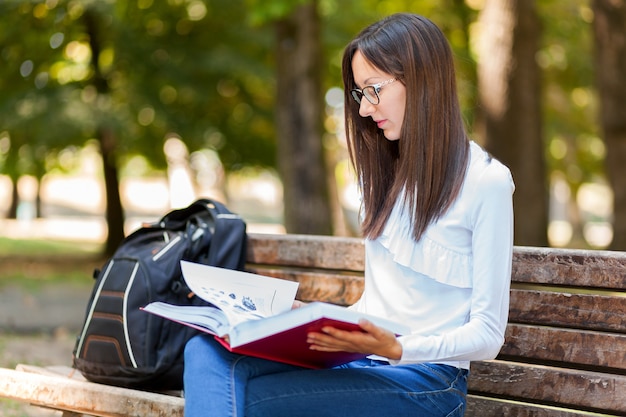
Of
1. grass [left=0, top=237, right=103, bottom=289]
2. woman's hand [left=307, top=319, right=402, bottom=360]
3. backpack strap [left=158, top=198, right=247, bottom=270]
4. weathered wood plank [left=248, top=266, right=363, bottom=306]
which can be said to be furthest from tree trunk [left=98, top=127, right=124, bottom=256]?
woman's hand [left=307, top=319, right=402, bottom=360]

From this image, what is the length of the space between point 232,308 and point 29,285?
9.64 meters

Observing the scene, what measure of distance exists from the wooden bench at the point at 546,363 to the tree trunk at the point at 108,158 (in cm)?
1026

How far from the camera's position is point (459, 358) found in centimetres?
246

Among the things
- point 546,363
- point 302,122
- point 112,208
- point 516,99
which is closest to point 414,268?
point 546,363

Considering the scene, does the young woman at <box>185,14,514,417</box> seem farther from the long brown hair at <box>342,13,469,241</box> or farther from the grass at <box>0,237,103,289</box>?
the grass at <box>0,237,103,289</box>

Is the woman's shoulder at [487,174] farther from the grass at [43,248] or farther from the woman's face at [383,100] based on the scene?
the grass at [43,248]

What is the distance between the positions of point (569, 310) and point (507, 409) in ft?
1.20

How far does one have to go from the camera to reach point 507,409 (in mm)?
2941

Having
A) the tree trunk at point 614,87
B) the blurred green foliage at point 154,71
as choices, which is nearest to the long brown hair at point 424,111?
the tree trunk at point 614,87

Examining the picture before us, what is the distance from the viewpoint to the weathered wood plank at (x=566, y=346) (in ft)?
9.26

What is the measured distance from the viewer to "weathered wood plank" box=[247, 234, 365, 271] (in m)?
3.41

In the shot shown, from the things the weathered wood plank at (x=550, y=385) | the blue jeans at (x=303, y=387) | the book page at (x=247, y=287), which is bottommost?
the weathered wood plank at (x=550, y=385)

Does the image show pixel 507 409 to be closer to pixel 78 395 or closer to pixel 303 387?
pixel 303 387

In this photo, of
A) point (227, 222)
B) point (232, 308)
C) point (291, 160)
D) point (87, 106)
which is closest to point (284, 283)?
point (232, 308)
